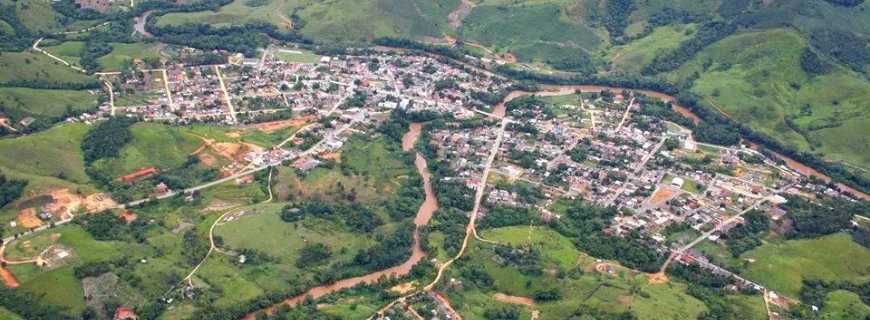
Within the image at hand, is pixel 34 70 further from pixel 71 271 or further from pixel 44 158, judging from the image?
pixel 71 271

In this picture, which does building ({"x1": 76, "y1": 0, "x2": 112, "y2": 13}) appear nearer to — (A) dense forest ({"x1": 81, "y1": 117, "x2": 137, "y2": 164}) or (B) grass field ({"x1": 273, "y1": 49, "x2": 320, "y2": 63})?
(B) grass field ({"x1": 273, "y1": 49, "x2": 320, "y2": 63})

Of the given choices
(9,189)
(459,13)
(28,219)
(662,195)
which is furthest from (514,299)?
(459,13)

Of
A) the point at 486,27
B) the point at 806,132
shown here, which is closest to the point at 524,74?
the point at 486,27

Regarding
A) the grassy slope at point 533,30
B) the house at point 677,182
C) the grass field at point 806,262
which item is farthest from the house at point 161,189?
the grass field at point 806,262

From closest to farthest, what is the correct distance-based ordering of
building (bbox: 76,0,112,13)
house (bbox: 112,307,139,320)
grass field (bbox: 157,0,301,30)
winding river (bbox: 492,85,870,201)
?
house (bbox: 112,307,139,320) < winding river (bbox: 492,85,870,201) < grass field (bbox: 157,0,301,30) < building (bbox: 76,0,112,13)

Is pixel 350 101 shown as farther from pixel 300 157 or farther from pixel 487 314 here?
pixel 487 314

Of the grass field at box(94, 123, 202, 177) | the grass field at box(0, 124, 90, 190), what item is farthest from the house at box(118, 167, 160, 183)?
the grass field at box(0, 124, 90, 190)

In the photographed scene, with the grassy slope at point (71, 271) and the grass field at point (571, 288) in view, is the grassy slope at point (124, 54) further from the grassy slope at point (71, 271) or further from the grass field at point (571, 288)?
the grass field at point (571, 288)
